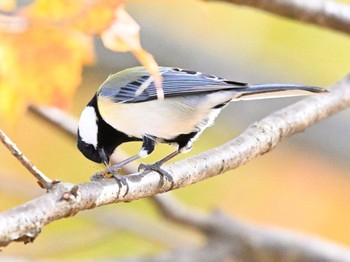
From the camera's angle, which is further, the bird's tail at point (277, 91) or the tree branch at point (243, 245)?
the tree branch at point (243, 245)

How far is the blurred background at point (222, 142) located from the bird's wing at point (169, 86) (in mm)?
735

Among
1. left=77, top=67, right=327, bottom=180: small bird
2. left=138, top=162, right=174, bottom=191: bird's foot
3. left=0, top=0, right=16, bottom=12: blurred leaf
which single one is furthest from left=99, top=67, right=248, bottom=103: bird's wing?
left=0, top=0, right=16, bottom=12: blurred leaf

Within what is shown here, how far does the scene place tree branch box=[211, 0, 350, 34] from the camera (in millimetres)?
1132

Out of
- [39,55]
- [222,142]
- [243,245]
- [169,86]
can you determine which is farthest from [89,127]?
[222,142]

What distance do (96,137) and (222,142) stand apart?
1.14 metres

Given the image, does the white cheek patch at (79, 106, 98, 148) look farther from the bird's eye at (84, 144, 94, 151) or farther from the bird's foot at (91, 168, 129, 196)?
the bird's foot at (91, 168, 129, 196)

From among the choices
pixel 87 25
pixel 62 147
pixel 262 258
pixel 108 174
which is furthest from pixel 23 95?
pixel 62 147

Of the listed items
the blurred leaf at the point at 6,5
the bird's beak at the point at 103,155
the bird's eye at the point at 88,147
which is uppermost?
the blurred leaf at the point at 6,5

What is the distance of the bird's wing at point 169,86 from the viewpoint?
89cm

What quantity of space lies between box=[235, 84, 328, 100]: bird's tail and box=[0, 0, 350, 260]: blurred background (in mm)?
841

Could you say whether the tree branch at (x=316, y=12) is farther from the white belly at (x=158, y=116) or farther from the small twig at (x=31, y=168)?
the small twig at (x=31, y=168)

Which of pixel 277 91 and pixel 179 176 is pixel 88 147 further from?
pixel 277 91

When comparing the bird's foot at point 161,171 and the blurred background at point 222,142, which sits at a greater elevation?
the bird's foot at point 161,171

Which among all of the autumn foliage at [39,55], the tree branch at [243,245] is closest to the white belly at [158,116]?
the autumn foliage at [39,55]
